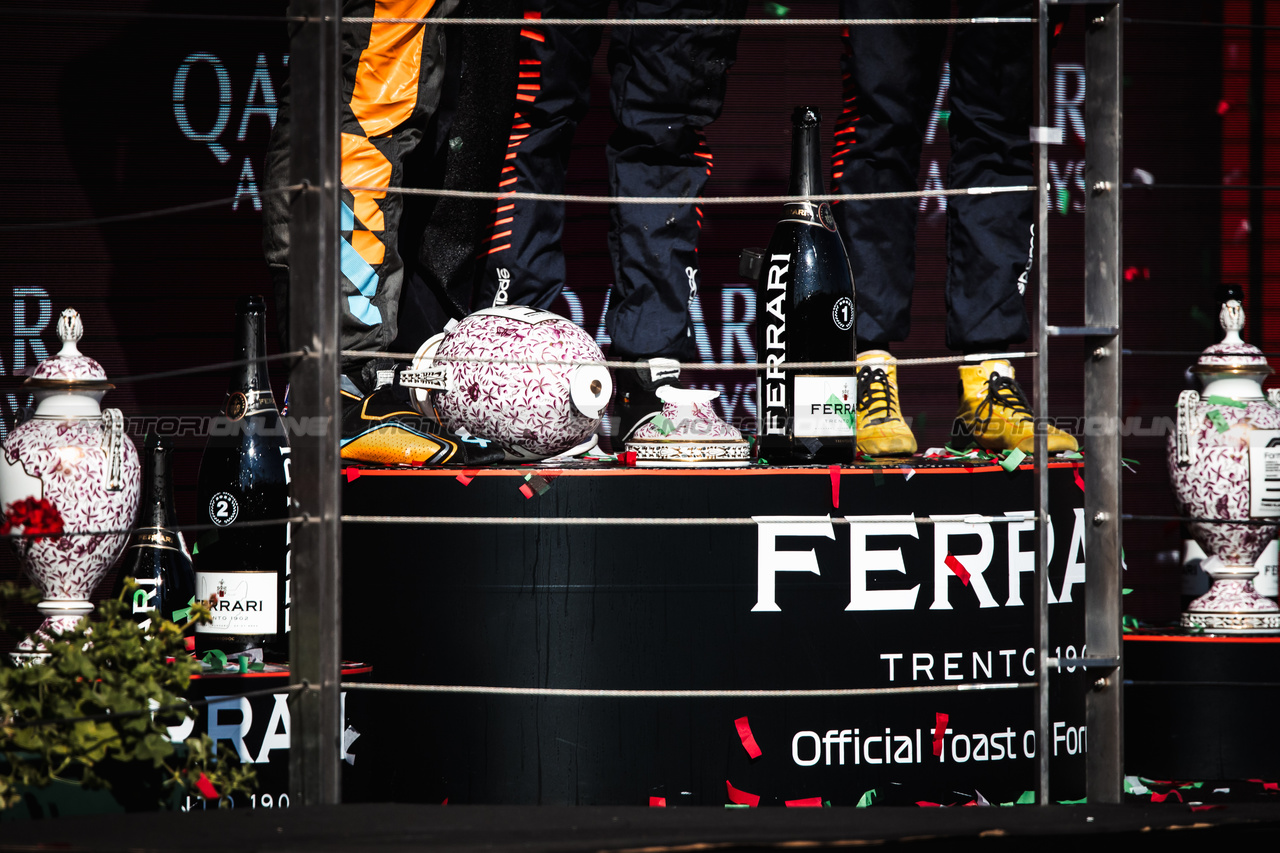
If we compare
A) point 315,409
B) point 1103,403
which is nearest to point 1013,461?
point 1103,403

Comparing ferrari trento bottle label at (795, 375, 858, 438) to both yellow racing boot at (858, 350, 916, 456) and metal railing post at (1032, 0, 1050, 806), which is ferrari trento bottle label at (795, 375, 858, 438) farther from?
metal railing post at (1032, 0, 1050, 806)

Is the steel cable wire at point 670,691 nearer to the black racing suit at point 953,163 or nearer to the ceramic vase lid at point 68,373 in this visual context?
the ceramic vase lid at point 68,373

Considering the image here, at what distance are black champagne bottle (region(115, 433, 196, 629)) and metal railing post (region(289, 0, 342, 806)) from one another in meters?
0.73

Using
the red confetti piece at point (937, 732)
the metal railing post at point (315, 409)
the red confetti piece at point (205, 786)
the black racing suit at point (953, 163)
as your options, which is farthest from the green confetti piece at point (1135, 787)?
the red confetti piece at point (205, 786)

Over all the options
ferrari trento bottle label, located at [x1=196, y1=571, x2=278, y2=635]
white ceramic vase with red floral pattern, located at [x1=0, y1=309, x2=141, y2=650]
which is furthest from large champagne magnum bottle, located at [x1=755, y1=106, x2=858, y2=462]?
white ceramic vase with red floral pattern, located at [x1=0, y1=309, x2=141, y2=650]

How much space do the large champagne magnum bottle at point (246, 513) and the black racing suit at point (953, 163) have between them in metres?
1.01

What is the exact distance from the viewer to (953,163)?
2.32m

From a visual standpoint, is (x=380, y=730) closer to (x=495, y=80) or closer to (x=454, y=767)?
(x=454, y=767)

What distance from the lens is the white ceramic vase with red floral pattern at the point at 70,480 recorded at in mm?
1797

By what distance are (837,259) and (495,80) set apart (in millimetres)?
1064

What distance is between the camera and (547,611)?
1.61 meters

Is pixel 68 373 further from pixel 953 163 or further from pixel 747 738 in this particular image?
pixel 953 163

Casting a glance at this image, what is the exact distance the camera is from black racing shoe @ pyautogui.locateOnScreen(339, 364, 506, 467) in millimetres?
1795

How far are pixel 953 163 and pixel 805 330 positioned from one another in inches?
26.5
